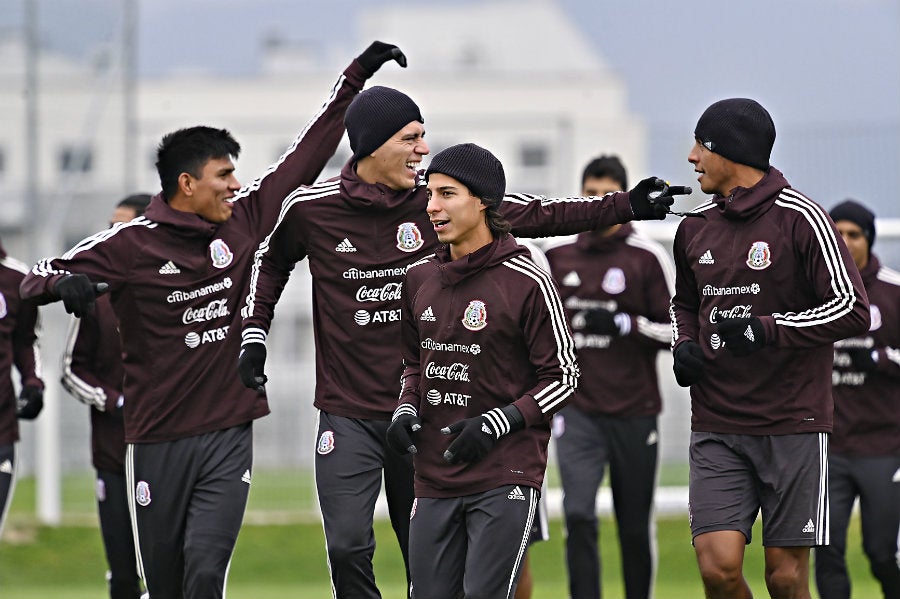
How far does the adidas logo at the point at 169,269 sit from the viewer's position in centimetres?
763

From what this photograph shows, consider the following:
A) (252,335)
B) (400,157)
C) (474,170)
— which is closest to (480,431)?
(474,170)

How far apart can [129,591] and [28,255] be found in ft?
28.5

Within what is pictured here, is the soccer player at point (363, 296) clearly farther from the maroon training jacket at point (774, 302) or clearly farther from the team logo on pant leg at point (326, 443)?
the maroon training jacket at point (774, 302)

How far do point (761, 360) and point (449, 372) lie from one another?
1475mm

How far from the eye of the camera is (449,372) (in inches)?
255

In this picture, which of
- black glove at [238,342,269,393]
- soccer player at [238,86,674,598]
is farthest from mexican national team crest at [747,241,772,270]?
black glove at [238,342,269,393]

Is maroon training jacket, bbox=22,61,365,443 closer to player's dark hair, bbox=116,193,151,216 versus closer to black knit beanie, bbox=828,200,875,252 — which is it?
player's dark hair, bbox=116,193,151,216

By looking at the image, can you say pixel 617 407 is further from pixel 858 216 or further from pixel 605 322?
pixel 858 216

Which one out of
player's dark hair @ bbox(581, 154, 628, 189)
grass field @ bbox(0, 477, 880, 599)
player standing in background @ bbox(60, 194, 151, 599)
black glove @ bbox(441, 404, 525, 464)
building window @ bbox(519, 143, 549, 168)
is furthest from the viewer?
building window @ bbox(519, 143, 549, 168)

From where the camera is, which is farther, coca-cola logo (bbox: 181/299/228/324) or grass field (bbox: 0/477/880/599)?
grass field (bbox: 0/477/880/599)

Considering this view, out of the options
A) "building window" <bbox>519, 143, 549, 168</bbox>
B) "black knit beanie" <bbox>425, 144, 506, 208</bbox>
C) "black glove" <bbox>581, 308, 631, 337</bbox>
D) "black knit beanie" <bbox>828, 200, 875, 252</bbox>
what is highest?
"building window" <bbox>519, 143, 549, 168</bbox>

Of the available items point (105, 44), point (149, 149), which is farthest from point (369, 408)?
point (149, 149)

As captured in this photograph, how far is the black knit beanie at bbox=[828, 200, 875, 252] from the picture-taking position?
923 centimetres

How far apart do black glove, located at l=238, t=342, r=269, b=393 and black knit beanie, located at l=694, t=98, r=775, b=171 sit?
7.38 feet
